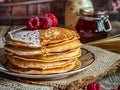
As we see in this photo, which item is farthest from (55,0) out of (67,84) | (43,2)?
(67,84)

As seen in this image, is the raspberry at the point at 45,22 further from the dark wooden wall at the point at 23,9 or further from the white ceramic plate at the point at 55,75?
the dark wooden wall at the point at 23,9

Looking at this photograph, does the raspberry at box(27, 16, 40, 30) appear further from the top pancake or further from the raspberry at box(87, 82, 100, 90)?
the raspberry at box(87, 82, 100, 90)

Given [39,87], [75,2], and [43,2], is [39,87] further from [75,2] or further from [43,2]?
[43,2]

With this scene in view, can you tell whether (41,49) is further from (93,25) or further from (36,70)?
(93,25)

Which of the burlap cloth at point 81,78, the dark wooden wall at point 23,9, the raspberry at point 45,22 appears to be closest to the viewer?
the burlap cloth at point 81,78

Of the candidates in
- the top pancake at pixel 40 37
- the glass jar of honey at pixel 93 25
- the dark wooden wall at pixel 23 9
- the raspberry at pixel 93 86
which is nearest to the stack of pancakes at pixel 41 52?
the top pancake at pixel 40 37

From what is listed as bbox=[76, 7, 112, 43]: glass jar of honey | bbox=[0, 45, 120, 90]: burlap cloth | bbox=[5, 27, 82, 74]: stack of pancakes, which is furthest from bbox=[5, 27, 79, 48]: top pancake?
bbox=[76, 7, 112, 43]: glass jar of honey

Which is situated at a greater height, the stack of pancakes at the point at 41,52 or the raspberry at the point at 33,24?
the raspberry at the point at 33,24
